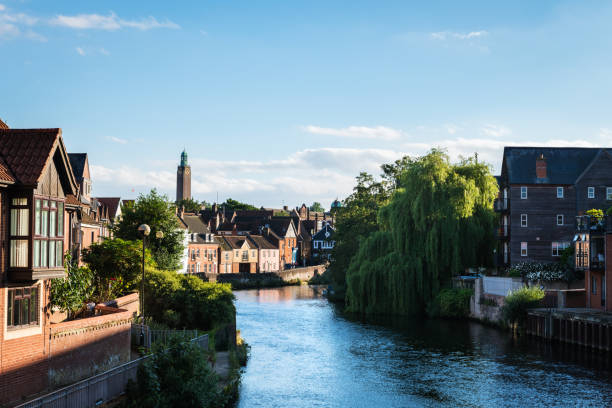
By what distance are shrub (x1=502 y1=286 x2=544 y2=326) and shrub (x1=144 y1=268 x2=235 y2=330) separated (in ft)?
67.0

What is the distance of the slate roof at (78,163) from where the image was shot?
48.3 metres

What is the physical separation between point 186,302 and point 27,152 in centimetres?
1913

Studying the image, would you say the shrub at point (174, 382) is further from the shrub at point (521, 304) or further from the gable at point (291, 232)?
the gable at point (291, 232)

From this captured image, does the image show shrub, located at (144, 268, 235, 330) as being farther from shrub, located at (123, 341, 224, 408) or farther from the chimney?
the chimney

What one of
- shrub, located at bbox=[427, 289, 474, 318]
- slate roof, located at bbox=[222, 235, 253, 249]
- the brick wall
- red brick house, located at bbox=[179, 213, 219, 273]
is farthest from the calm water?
slate roof, located at bbox=[222, 235, 253, 249]

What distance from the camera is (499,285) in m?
51.7

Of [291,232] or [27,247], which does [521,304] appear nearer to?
[27,247]

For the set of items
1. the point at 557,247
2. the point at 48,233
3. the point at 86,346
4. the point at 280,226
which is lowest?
the point at 86,346

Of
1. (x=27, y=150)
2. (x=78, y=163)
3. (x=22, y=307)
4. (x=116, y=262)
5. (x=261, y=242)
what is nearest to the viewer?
(x=22, y=307)

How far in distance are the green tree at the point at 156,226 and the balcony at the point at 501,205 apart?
99.7 feet

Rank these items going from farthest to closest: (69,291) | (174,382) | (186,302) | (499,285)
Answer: (499,285) → (186,302) → (69,291) → (174,382)

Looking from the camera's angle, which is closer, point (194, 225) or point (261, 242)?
point (194, 225)

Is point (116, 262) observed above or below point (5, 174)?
below

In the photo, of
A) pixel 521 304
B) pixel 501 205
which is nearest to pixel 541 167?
pixel 501 205
